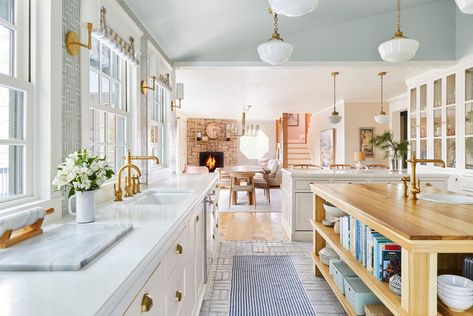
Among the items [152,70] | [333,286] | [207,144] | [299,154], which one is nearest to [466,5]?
[333,286]

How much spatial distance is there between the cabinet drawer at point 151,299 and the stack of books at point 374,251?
1.15 m

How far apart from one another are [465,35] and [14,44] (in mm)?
4442

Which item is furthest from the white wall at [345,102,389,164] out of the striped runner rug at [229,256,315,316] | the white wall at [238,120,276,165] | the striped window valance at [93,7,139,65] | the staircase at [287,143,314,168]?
the striped window valance at [93,7,139,65]

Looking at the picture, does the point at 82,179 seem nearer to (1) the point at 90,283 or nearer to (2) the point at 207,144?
(1) the point at 90,283

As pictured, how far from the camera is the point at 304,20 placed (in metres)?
3.41

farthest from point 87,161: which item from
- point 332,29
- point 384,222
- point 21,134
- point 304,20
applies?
point 332,29

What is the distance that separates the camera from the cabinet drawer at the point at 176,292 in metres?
1.21

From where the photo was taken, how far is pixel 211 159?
34.8 feet

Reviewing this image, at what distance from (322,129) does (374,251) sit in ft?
25.9

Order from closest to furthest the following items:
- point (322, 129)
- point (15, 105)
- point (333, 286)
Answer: point (15, 105) → point (333, 286) → point (322, 129)

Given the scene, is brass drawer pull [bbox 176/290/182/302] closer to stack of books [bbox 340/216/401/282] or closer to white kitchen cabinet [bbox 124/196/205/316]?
white kitchen cabinet [bbox 124/196/205/316]

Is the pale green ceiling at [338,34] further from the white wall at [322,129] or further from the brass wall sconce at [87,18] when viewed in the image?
the white wall at [322,129]

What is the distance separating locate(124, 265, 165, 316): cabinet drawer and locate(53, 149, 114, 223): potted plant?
479 millimetres

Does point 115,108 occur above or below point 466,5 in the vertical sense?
below
